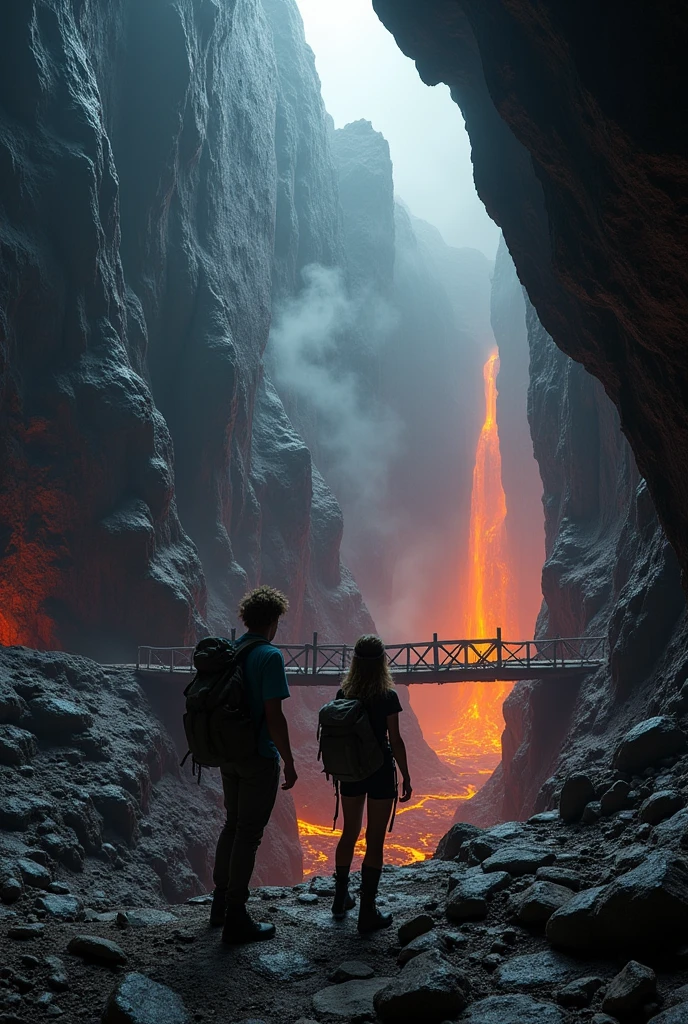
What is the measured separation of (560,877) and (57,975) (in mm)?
2781

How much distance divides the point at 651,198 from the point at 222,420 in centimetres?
2128

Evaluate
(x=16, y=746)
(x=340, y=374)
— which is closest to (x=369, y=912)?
(x=16, y=746)

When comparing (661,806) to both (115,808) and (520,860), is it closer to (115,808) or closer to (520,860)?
(520,860)

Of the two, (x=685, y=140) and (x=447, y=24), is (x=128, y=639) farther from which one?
(x=685, y=140)

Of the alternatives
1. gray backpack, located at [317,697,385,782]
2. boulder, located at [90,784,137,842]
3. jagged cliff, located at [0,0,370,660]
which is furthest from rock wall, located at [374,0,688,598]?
jagged cliff, located at [0,0,370,660]

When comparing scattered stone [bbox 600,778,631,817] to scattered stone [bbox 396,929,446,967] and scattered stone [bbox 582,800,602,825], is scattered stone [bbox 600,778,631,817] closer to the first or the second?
scattered stone [bbox 582,800,602,825]

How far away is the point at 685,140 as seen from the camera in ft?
17.4

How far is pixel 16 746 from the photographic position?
31.6 feet

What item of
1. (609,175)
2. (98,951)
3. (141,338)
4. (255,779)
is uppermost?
(141,338)

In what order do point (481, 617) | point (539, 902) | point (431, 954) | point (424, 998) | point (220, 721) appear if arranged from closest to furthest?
1. point (424, 998)
2. point (431, 954)
3. point (539, 902)
4. point (220, 721)
5. point (481, 617)

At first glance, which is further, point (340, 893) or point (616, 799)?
point (616, 799)

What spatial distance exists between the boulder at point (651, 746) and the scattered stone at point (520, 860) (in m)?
2.00

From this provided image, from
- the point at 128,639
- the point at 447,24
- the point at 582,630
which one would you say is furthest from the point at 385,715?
the point at 582,630

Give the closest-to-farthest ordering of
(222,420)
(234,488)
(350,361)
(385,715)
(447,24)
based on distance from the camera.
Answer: (385,715) → (447,24) → (222,420) → (234,488) → (350,361)
